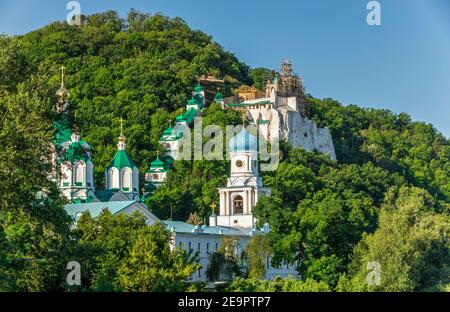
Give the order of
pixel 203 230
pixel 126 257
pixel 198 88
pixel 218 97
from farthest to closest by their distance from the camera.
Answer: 1. pixel 198 88
2. pixel 218 97
3. pixel 203 230
4. pixel 126 257

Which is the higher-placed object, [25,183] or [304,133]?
[304,133]

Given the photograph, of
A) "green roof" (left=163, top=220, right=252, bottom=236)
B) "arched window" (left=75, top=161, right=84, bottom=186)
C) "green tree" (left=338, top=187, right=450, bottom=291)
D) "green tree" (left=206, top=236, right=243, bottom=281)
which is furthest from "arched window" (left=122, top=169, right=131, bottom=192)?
"green tree" (left=338, top=187, right=450, bottom=291)

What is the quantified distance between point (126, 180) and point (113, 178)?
2.28ft

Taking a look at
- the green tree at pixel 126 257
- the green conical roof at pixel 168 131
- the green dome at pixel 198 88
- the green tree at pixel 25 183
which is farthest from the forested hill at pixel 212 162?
the green tree at pixel 126 257

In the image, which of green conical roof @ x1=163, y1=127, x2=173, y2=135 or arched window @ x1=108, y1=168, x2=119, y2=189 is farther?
green conical roof @ x1=163, y1=127, x2=173, y2=135

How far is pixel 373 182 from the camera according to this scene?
285ft

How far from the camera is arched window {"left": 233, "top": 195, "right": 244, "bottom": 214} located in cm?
7338

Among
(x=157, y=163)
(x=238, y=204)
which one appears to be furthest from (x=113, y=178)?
(x=157, y=163)

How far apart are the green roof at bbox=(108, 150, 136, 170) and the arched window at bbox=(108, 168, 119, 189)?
0.88 ft

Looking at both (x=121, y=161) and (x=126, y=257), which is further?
(x=121, y=161)

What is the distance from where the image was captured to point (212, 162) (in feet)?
260

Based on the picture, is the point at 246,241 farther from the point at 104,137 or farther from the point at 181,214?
the point at 104,137

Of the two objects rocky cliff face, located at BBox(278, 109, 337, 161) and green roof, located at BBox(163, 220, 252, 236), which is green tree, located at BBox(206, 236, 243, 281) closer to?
green roof, located at BBox(163, 220, 252, 236)

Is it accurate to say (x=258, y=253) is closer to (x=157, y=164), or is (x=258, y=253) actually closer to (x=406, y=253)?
(x=406, y=253)
